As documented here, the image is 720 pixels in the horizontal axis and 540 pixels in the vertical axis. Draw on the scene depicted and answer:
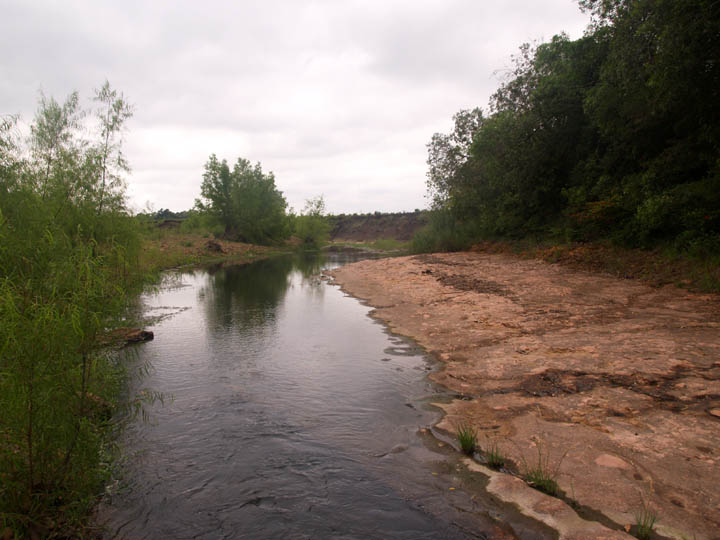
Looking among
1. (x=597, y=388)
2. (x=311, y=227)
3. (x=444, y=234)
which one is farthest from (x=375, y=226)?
(x=597, y=388)

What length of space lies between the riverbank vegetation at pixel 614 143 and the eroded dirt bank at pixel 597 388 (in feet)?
11.3

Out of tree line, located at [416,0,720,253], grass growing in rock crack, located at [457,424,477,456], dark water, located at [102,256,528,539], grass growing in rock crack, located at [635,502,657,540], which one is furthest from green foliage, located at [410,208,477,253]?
grass growing in rock crack, located at [635,502,657,540]

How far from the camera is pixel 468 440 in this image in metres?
4.98

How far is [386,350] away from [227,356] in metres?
3.51

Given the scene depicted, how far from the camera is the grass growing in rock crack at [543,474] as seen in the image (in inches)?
Answer: 159

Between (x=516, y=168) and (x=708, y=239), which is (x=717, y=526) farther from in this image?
(x=516, y=168)

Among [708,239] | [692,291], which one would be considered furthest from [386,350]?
[708,239]

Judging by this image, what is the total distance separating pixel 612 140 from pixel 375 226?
84.0 m

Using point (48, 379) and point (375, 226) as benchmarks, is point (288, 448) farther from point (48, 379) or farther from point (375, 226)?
point (375, 226)

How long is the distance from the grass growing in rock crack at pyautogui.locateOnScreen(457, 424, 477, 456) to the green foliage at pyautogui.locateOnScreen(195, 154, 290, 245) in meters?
53.9

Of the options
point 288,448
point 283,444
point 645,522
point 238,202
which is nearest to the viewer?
point 645,522

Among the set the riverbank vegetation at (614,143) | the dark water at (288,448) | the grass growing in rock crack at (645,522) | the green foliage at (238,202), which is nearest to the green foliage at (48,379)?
the dark water at (288,448)

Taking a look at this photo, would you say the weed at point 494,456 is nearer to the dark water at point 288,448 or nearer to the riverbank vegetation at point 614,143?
the dark water at point 288,448

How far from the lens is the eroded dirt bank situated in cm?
382
